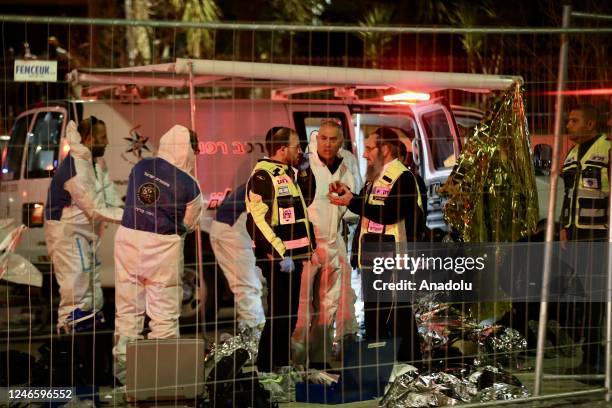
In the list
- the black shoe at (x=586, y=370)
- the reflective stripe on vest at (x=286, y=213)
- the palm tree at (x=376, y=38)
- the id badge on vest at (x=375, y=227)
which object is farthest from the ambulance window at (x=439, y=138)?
the palm tree at (x=376, y=38)

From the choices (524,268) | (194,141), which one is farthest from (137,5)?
(524,268)

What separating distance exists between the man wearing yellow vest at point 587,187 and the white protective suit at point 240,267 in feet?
8.79

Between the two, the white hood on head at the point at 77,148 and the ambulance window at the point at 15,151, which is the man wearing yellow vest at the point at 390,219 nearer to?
the white hood on head at the point at 77,148

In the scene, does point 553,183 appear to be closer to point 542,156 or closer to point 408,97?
point 542,156

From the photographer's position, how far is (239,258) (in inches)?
355

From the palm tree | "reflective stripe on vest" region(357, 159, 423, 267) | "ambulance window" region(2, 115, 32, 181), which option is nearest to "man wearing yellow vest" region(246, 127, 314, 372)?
"reflective stripe on vest" region(357, 159, 423, 267)

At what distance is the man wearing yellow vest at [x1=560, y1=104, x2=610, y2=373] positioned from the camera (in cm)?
752

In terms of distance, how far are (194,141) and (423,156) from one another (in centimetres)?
311

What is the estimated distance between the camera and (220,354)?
7531mm

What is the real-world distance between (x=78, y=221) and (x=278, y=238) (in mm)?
2199

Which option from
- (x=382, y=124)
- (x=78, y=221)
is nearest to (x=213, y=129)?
(x=78, y=221)

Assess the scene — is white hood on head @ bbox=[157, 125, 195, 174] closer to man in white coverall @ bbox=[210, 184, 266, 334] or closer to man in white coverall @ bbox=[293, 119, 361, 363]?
man in white coverall @ bbox=[293, 119, 361, 363]

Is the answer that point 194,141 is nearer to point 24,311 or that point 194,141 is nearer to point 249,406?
point 249,406

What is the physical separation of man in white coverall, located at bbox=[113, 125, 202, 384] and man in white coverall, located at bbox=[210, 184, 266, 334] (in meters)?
1.34
